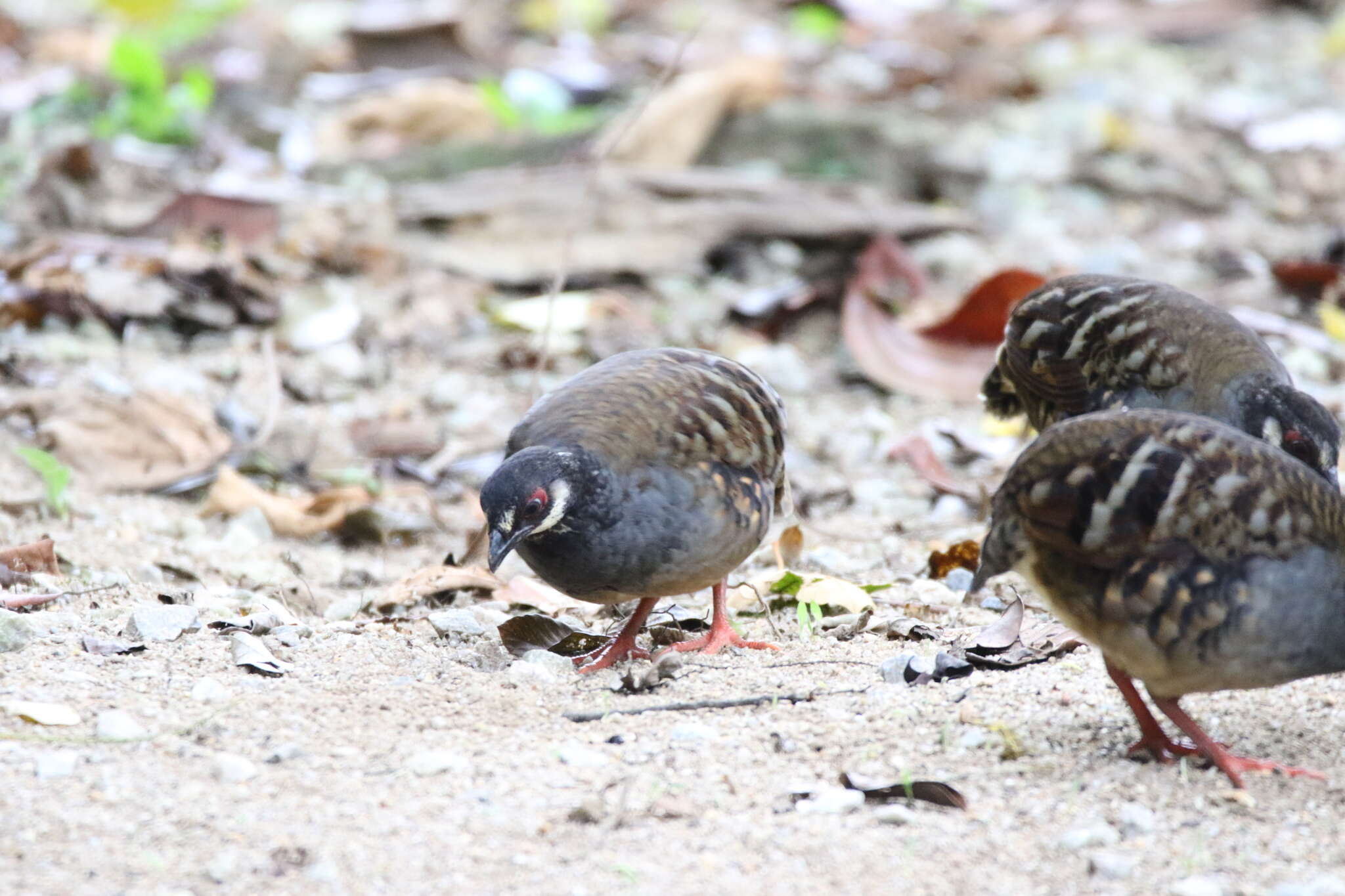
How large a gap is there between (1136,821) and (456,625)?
7.20ft

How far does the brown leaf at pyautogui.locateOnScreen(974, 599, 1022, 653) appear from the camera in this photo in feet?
15.1

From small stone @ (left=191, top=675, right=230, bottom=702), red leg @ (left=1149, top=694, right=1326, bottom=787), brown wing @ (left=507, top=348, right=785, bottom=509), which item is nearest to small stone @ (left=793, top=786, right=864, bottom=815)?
red leg @ (left=1149, top=694, right=1326, bottom=787)

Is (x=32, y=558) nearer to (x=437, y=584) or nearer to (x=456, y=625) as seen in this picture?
(x=437, y=584)

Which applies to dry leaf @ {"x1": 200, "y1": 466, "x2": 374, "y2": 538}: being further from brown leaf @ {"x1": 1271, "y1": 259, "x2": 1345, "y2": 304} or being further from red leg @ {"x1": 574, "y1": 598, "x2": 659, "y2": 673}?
brown leaf @ {"x1": 1271, "y1": 259, "x2": 1345, "y2": 304}

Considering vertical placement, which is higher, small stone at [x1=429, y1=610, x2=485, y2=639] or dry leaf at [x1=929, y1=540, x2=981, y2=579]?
small stone at [x1=429, y1=610, x2=485, y2=639]

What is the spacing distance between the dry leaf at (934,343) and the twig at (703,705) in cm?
367

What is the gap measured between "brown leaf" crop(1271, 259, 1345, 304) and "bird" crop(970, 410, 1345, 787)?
16.6 feet

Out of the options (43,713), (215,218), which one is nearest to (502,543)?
(43,713)

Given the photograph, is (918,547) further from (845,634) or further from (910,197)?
(910,197)

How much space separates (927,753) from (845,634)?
101cm

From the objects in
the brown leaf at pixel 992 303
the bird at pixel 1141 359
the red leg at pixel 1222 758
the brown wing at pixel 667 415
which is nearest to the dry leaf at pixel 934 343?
the brown leaf at pixel 992 303

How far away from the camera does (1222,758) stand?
12.3 feet

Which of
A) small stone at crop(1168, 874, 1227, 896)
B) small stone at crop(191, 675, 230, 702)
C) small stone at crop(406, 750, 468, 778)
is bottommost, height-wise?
small stone at crop(191, 675, 230, 702)

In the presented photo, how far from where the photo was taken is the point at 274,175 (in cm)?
995
